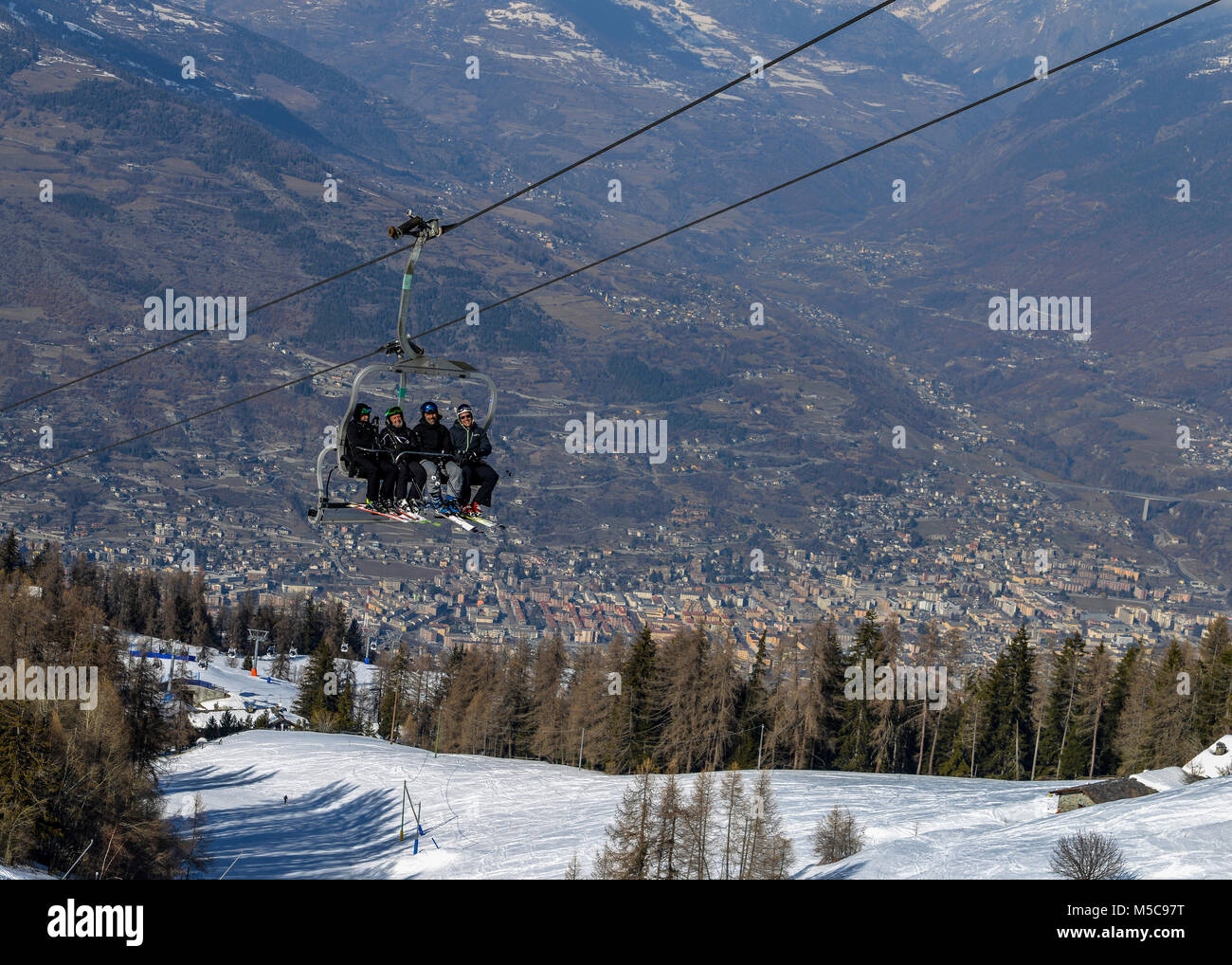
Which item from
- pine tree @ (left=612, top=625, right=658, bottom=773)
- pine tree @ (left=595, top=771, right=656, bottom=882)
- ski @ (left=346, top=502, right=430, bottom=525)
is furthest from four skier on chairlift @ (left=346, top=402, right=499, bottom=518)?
pine tree @ (left=612, top=625, right=658, bottom=773)

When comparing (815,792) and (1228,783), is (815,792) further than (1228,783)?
Yes

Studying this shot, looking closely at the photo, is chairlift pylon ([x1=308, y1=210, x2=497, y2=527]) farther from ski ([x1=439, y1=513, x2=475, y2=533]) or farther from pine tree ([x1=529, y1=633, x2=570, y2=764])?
pine tree ([x1=529, y1=633, x2=570, y2=764])

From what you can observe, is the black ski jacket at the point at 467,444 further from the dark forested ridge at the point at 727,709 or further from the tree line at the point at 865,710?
the tree line at the point at 865,710

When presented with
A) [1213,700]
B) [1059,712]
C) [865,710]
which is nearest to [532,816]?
[865,710]

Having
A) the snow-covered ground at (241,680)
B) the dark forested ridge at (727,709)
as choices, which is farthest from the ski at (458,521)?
the snow-covered ground at (241,680)
